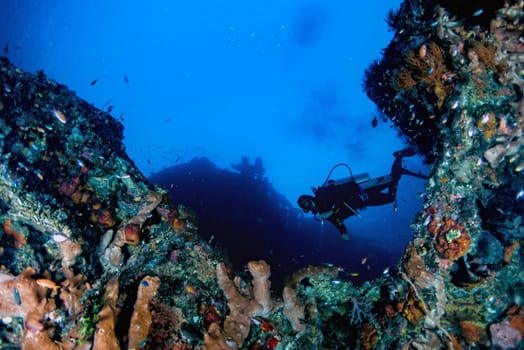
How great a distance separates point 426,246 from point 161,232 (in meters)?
4.83

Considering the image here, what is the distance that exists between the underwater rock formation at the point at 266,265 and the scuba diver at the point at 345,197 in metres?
1.77

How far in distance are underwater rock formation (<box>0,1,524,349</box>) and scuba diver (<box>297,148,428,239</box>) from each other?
177 cm

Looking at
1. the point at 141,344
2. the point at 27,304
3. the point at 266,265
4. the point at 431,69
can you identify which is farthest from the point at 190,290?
the point at 431,69

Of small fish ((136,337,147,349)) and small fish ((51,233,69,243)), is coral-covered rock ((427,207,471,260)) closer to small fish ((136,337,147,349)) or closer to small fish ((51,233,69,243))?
small fish ((136,337,147,349))

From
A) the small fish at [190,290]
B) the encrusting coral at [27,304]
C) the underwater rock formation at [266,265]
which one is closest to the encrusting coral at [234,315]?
the underwater rock formation at [266,265]

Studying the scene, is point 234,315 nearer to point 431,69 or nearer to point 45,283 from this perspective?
point 45,283

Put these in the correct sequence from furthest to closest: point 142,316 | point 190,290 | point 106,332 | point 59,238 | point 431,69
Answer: point 431,69 < point 190,290 < point 59,238 < point 142,316 < point 106,332

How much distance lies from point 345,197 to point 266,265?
4.46 m

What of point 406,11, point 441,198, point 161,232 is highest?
point 406,11

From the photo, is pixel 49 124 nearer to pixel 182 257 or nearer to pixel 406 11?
pixel 182 257

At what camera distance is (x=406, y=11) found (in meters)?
7.23

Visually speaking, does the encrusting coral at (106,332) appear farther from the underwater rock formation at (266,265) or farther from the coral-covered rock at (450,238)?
the coral-covered rock at (450,238)

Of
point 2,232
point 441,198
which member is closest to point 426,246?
point 441,198

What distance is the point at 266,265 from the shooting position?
14.7ft
